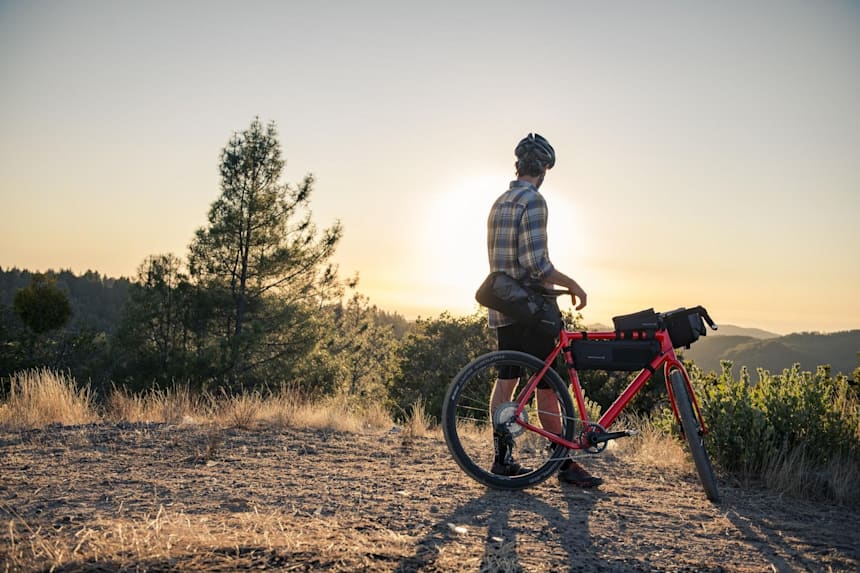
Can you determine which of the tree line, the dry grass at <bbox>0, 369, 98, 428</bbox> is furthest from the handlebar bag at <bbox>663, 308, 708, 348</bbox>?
the tree line

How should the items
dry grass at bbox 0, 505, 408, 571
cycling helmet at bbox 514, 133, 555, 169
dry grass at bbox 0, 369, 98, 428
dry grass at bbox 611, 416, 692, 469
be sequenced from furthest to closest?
1. dry grass at bbox 0, 369, 98, 428
2. dry grass at bbox 611, 416, 692, 469
3. cycling helmet at bbox 514, 133, 555, 169
4. dry grass at bbox 0, 505, 408, 571

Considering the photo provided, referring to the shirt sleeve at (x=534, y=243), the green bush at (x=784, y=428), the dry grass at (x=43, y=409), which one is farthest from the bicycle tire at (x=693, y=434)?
the dry grass at (x=43, y=409)

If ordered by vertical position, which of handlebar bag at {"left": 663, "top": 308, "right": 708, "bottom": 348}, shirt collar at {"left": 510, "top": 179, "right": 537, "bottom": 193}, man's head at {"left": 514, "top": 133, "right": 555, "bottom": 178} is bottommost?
handlebar bag at {"left": 663, "top": 308, "right": 708, "bottom": 348}

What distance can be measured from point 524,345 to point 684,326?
1.04 meters

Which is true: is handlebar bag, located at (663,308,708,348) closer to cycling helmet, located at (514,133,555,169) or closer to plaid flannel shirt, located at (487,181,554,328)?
plaid flannel shirt, located at (487,181,554,328)

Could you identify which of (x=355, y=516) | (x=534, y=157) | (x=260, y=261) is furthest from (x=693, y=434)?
(x=260, y=261)

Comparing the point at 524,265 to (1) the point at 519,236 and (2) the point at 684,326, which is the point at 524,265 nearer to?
(1) the point at 519,236

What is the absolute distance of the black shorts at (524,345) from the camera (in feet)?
13.7

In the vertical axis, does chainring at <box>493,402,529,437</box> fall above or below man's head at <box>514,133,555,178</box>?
below

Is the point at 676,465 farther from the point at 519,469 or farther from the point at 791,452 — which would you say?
the point at 519,469

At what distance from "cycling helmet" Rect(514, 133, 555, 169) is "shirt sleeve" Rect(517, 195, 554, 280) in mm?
374

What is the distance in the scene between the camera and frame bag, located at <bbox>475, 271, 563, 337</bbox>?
4074mm

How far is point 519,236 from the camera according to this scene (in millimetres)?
4148

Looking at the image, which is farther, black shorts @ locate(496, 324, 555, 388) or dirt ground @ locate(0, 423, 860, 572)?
black shorts @ locate(496, 324, 555, 388)
